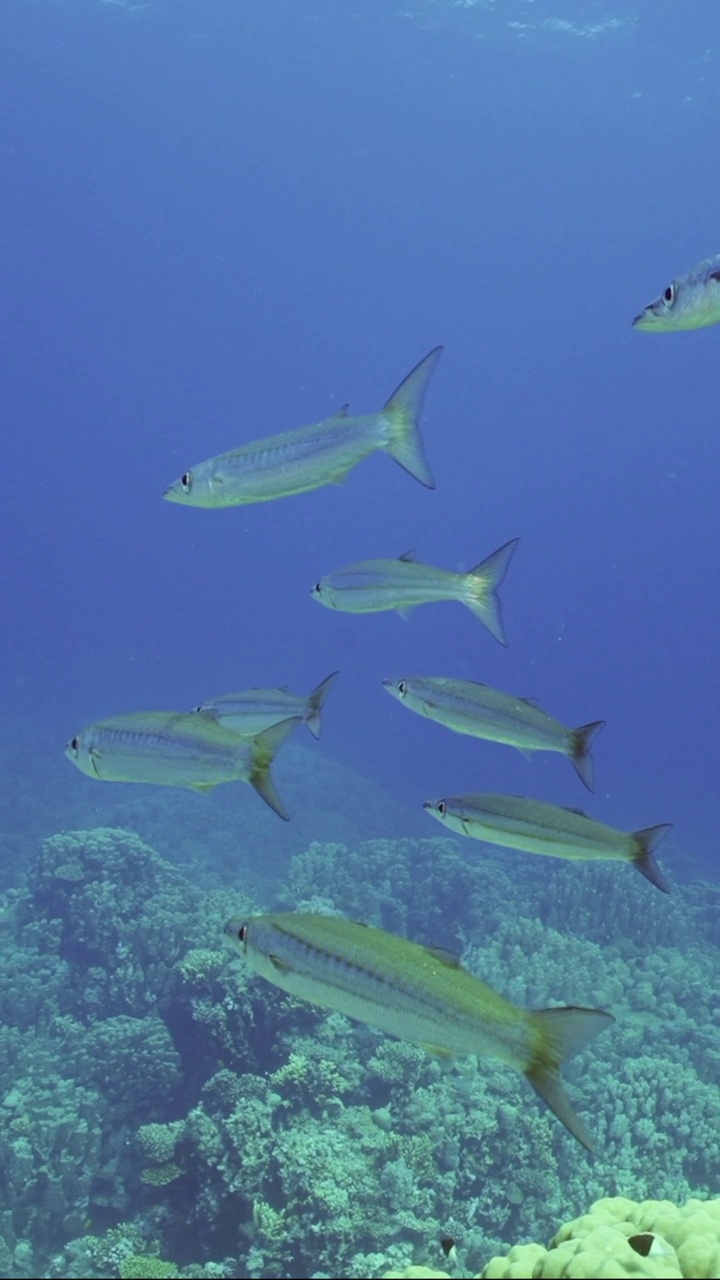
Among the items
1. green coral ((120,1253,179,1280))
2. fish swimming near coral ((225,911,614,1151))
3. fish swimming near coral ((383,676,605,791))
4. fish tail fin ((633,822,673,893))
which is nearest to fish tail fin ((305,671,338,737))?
fish swimming near coral ((383,676,605,791))

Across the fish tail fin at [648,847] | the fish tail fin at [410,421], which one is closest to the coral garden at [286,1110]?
the fish tail fin at [648,847]

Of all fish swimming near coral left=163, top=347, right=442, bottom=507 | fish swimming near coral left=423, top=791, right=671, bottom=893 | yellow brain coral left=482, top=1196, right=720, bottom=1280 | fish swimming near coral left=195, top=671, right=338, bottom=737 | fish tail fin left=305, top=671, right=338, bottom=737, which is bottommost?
yellow brain coral left=482, top=1196, right=720, bottom=1280

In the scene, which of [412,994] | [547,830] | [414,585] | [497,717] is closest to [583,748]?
[497,717]

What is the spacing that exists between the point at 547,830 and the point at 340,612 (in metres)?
6.90

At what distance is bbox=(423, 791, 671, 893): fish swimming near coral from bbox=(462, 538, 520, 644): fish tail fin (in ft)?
4.35

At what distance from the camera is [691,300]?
10.00ft

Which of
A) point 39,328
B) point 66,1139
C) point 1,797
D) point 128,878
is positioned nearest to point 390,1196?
point 66,1139

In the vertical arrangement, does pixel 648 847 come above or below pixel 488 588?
below

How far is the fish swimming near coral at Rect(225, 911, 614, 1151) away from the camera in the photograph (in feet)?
8.71

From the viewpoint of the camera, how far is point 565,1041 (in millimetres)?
2648

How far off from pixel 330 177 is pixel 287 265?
20.4m

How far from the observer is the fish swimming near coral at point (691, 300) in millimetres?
3006

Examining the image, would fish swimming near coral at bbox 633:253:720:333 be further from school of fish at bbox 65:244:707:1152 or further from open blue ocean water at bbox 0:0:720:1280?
open blue ocean water at bbox 0:0:720:1280

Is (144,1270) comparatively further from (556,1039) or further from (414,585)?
(414,585)
